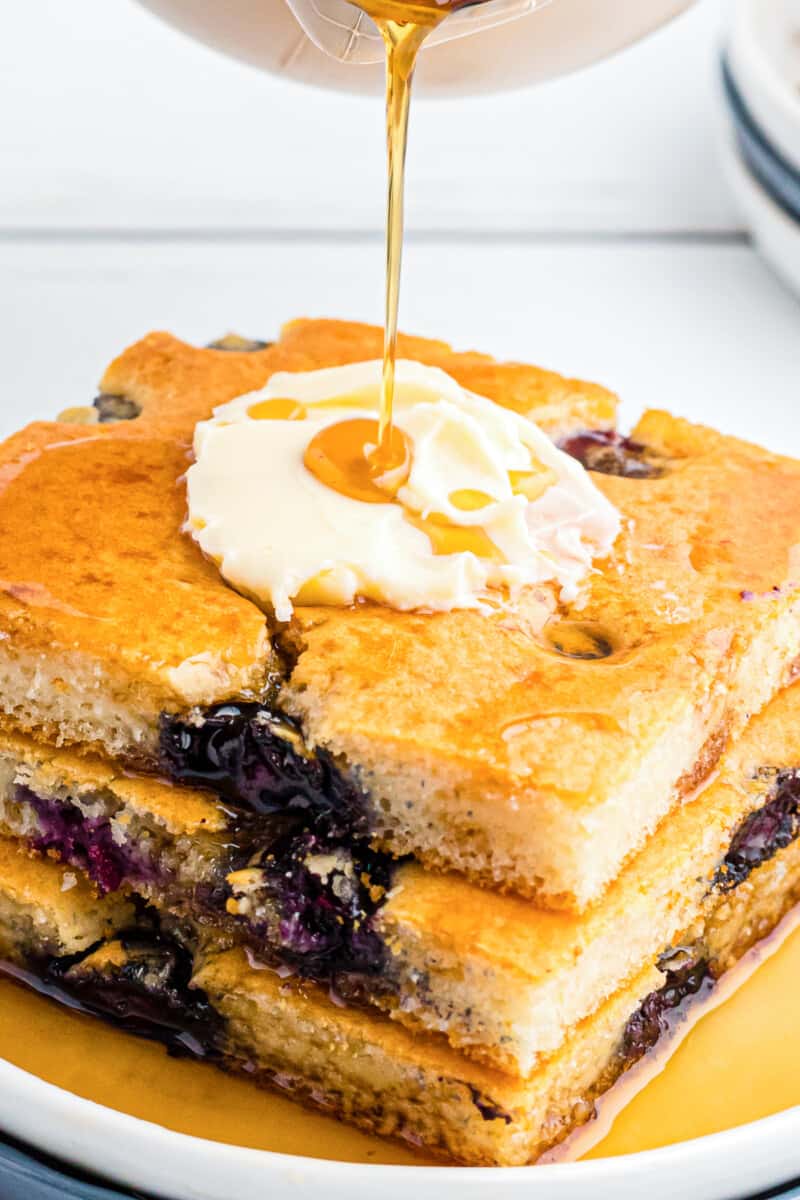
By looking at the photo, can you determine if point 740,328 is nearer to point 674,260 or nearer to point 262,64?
point 674,260

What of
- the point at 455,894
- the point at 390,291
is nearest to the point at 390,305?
the point at 390,291

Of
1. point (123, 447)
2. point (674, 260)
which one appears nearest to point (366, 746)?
point (123, 447)

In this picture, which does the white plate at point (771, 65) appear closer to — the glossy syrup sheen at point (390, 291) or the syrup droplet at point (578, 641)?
the glossy syrup sheen at point (390, 291)

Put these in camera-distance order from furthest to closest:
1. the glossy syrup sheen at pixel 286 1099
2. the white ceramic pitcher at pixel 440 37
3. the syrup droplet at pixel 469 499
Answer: the white ceramic pitcher at pixel 440 37 → the syrup droplet at pixel 469 499 → the glossy syrup sheen at pixel 286 1099

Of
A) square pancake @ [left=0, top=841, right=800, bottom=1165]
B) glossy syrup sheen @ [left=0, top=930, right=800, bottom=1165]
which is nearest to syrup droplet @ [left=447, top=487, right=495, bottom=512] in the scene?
square pancake @ [left=0, top=841, right=800, bottom=1165]

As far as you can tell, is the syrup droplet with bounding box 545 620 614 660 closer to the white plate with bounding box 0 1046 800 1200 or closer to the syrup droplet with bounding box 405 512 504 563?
the syrup droplet with bounding box 405 512 504 563

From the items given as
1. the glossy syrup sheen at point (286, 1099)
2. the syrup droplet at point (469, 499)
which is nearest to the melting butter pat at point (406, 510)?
the syrup droplet at point (469, 499)
